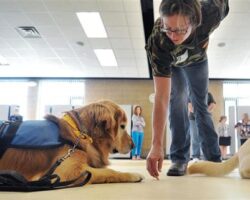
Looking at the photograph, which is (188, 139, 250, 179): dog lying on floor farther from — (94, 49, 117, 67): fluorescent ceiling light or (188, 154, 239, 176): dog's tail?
(94, 49, 117, 67): fluorescent ceiling light

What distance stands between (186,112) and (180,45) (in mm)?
616

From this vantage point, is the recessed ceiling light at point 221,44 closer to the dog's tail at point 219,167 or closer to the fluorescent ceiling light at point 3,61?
the fluorescent ceiling light at point 3,61

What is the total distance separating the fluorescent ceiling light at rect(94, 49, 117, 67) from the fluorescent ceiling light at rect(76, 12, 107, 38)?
3.32ft

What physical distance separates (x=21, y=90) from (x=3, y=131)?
1015 centimetres

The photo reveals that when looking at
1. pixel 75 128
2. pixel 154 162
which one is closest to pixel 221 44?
pixel 154 162

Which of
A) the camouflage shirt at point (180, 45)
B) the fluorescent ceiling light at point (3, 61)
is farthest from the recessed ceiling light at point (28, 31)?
the camouflage shirt at point (180, 45)

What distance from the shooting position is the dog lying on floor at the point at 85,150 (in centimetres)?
111

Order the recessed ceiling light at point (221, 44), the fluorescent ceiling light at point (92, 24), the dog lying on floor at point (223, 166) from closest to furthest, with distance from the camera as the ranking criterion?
1. the dog lying on floor at point (223, 166)
2. the fluorescent ceiling light at point (92, 24)
3. the recessed ceiling light at point (221, 44)

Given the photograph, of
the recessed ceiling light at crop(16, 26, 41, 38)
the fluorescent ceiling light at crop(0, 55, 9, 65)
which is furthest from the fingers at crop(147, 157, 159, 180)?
the fluorescent ceiling light at crop(0, 55, 9, 65)

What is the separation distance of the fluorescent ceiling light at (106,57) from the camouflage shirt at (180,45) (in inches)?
243

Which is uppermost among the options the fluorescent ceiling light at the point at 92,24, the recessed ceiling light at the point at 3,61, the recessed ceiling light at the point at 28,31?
the fluorescent ceiling light at the point at 92,24

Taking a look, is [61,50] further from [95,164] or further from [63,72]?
[95,164]

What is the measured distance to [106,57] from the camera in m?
8.21

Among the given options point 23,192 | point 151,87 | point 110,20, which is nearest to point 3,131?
point 23,192
